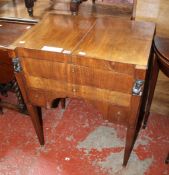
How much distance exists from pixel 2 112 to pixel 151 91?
1.13 meters

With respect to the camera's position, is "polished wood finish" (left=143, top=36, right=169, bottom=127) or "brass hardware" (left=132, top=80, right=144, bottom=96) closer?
"brass hardware" (left=132, top=80, right=144, bottom=96)

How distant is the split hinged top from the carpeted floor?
77 cm

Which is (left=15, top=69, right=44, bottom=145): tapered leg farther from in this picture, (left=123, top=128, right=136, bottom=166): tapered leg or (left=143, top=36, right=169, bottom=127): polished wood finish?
(left=143, top=36, right=169, bottom=127): polished wood finish

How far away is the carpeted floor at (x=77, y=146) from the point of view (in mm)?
1492

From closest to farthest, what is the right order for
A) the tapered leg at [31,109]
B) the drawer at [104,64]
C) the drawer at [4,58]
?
the drawer at [104,64] < the tapered leg at [31,109] < the drawer at [4,58]

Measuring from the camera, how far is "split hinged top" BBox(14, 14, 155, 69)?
1.05 meters

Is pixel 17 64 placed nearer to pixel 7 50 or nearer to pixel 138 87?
pixel 7 50

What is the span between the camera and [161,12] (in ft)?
4.42

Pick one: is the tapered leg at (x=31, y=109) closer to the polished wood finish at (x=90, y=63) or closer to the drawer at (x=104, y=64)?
the polished wood finish at (x=90, y=63)

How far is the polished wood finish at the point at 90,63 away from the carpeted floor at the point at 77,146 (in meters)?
0.32

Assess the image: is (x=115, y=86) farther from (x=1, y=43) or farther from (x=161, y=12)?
(x=1, y=43)

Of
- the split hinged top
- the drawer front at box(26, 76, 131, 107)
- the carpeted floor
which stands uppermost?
the split hinged top

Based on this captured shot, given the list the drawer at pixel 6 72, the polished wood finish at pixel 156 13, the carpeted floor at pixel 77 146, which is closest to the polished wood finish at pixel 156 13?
the polished wood finish at pixel 156 13

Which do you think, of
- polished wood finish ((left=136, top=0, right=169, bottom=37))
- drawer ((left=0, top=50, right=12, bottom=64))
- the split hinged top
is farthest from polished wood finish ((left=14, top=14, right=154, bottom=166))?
drawer ((left=0, top=50, right=12, bottom=64))
